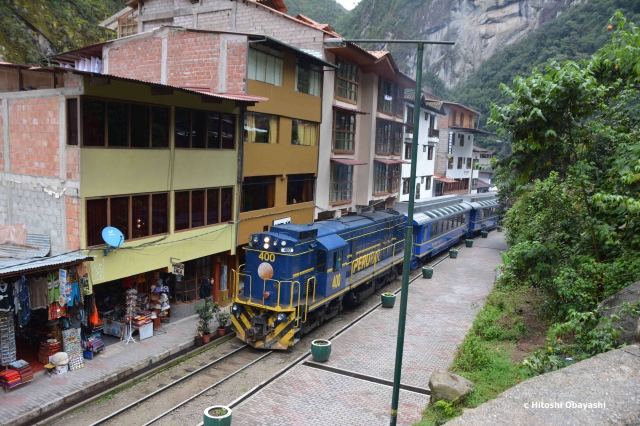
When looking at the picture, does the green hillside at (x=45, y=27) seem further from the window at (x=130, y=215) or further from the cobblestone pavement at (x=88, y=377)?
the cobblestone pavement at (x=88, y=377)

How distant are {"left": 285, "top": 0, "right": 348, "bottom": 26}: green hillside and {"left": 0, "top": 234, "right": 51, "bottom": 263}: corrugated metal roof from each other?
6610 cm

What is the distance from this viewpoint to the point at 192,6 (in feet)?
78.5

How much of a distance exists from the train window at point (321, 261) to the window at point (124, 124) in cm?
619

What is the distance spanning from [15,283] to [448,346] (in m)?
12.4

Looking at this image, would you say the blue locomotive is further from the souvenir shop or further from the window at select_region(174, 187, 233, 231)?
the souvenir shop

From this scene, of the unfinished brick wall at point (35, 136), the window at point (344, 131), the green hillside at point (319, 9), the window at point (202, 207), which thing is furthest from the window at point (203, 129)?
the green hillside at point (319, 9)

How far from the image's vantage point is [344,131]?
2570cm

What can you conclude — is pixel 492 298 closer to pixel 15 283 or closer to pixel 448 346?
pixel 448 346

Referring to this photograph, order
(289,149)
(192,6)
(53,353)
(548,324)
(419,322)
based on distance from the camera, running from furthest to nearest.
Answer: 1. (192,6)
2. (289,149)
3. (419,322)
4. (548,324)
5. (53,353)

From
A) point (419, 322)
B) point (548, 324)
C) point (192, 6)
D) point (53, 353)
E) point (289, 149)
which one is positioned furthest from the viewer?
point (192, 6)

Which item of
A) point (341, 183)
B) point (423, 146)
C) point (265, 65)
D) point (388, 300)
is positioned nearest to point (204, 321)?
point (388, 300)

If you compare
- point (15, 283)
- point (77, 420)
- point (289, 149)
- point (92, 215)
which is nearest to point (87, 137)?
point (92, 215)

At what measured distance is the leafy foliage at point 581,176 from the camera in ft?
30.2

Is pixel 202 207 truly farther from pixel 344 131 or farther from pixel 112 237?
pixel 344 131
